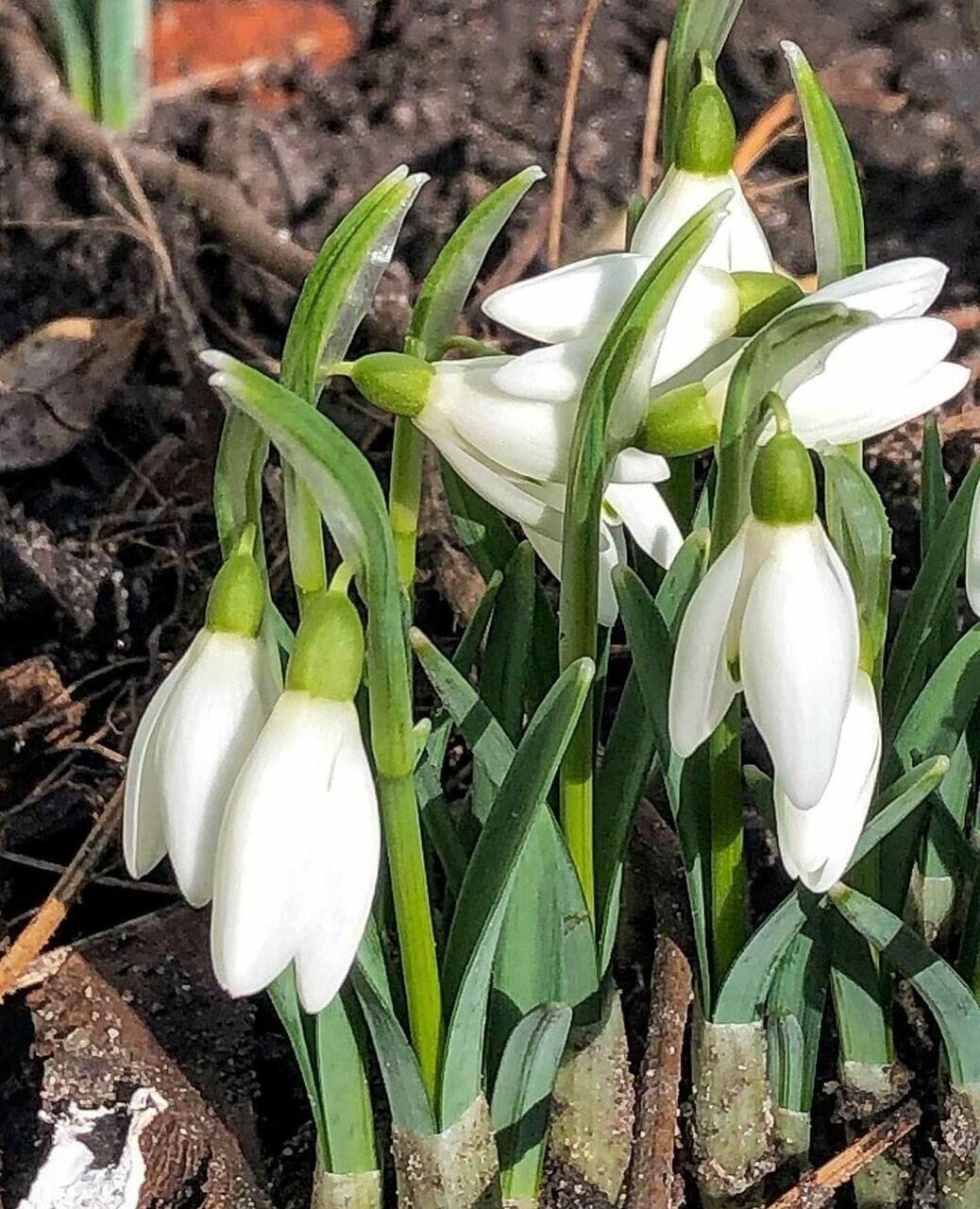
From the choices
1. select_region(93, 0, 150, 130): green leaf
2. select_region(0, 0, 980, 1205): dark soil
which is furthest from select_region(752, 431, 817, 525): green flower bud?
select_region(93, 0, 150, 130): green leaf

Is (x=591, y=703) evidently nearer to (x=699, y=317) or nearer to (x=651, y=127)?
(x=699, y=317)

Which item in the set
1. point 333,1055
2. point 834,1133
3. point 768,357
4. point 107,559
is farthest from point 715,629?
point 107,559

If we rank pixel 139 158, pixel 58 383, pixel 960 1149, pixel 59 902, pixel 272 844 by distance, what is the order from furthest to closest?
pixel 139 158 → pixel 58 383 → pixel 59 902 → pixel 960 1149 → pixel 272 844

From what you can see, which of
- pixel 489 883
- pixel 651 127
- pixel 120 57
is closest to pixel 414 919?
pixel 489 883

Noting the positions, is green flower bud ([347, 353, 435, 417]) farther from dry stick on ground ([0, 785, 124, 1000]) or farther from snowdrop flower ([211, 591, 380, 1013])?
dry stick on ground ([0, 785, 124, 1000])

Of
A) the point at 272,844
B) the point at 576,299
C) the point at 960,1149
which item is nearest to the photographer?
the point at 272,844
